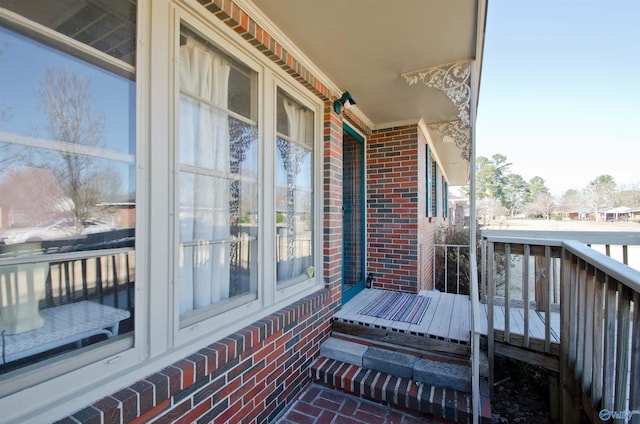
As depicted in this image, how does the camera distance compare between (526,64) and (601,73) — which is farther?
(601,73)

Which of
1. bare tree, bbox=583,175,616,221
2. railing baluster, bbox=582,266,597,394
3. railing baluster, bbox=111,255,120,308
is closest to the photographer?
railing baluster, bbox=111,255,120,308

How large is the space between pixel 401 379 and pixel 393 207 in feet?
7.51

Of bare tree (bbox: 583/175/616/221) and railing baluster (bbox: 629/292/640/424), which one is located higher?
bare tree (bbox: 583/175/616/221)

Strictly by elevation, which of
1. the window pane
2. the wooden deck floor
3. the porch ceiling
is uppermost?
the porch ceiling

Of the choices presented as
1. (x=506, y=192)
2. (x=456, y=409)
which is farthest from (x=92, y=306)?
(x=506, y=192)

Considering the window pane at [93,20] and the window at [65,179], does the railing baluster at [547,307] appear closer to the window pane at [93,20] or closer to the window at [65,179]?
the window at [65,179]

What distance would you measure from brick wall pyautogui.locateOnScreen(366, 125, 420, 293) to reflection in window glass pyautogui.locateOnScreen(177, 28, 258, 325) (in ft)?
8.00

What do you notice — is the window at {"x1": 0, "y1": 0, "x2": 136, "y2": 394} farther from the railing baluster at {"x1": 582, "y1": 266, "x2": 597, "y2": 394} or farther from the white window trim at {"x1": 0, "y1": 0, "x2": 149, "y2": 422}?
the railing baluster at {"x1": 582, "y1": 266, "x2": 597, "y2": 394}

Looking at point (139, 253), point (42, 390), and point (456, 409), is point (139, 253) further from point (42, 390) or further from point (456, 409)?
point (456, 409)

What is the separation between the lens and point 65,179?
3.51 ft

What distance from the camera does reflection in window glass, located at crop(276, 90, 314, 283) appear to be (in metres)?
2.34

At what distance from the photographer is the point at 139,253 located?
128cm

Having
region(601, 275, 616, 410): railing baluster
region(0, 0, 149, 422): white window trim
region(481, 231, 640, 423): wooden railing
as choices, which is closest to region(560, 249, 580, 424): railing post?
region(481, 231, 640, 423): wooden railing

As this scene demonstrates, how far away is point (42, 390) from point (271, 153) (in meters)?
1.72
